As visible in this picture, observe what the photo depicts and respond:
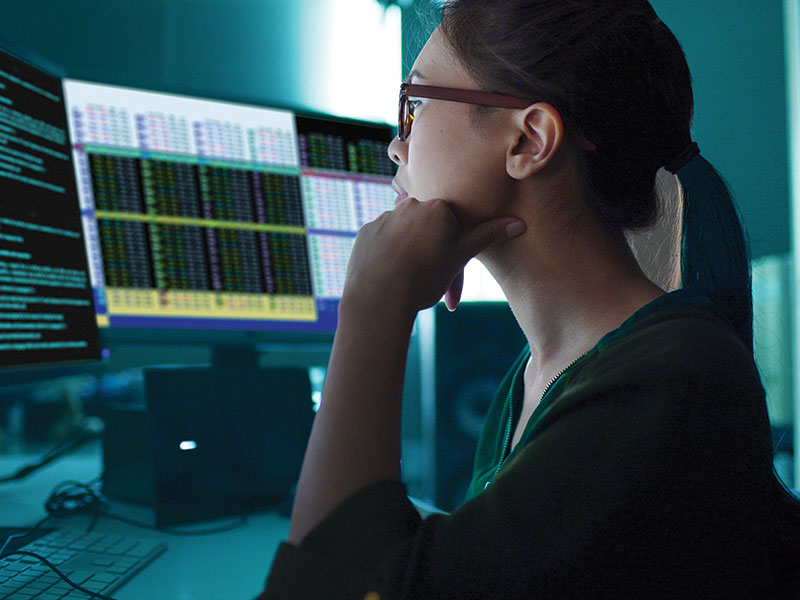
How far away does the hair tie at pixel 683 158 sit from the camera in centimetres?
70

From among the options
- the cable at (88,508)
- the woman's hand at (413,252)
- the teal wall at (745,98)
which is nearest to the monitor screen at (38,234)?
the cable at (88,508)

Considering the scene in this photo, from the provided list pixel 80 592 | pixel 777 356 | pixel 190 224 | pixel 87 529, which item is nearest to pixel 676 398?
pixel 80 592

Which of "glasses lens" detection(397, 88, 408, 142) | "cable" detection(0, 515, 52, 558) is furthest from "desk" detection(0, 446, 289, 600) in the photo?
"glasses lens" detection(397, 88, 408, 142)

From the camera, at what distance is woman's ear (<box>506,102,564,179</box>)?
0.66 metres

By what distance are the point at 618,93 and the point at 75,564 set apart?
739mm

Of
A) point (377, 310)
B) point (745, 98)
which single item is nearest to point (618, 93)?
point (377, 310)

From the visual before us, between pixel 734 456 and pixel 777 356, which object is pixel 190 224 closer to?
pixel 734 456

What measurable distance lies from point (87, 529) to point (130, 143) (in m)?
0.57

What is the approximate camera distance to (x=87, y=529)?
30.5 inches

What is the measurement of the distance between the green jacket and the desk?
0.63 ft

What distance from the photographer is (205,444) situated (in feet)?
3.10

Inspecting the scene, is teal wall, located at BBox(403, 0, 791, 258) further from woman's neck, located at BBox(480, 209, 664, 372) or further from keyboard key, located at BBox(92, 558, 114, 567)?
keyboard key, located at BBox(92, 558, 114, 567)

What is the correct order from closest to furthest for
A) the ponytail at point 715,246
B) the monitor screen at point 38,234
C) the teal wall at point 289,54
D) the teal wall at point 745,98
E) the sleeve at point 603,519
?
the sleeve at point 603,519
the ponytail at point 715,246
the monitor screen at point 38,234
the teal wall at point 289,54
the teal wall at point 745,98

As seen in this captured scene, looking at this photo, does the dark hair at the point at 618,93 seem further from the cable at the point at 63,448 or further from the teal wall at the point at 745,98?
the teal wall at the point at 745,98
